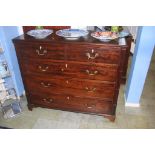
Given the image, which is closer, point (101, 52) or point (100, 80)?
point (101, 52)

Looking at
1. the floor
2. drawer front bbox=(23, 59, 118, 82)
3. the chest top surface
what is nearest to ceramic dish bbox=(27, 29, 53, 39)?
the chest top surface

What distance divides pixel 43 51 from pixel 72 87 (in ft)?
1.73

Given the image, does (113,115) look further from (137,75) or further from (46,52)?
(46,52)

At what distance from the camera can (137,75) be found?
6.57ft

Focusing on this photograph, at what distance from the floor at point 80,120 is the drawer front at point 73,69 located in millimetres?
643

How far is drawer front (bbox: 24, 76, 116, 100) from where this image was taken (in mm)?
1765

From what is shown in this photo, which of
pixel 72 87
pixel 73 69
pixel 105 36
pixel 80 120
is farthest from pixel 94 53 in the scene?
pixel 80 120

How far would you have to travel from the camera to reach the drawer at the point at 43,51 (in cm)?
161

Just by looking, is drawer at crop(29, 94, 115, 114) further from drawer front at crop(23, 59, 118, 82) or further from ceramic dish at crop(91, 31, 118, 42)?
ceramic dish at crop(91, 31, 118, 42)

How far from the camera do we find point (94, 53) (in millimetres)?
1546

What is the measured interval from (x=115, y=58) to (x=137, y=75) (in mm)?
633

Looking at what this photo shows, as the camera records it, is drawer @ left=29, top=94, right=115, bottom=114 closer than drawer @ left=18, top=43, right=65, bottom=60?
No

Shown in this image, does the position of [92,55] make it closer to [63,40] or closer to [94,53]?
[94,53]
